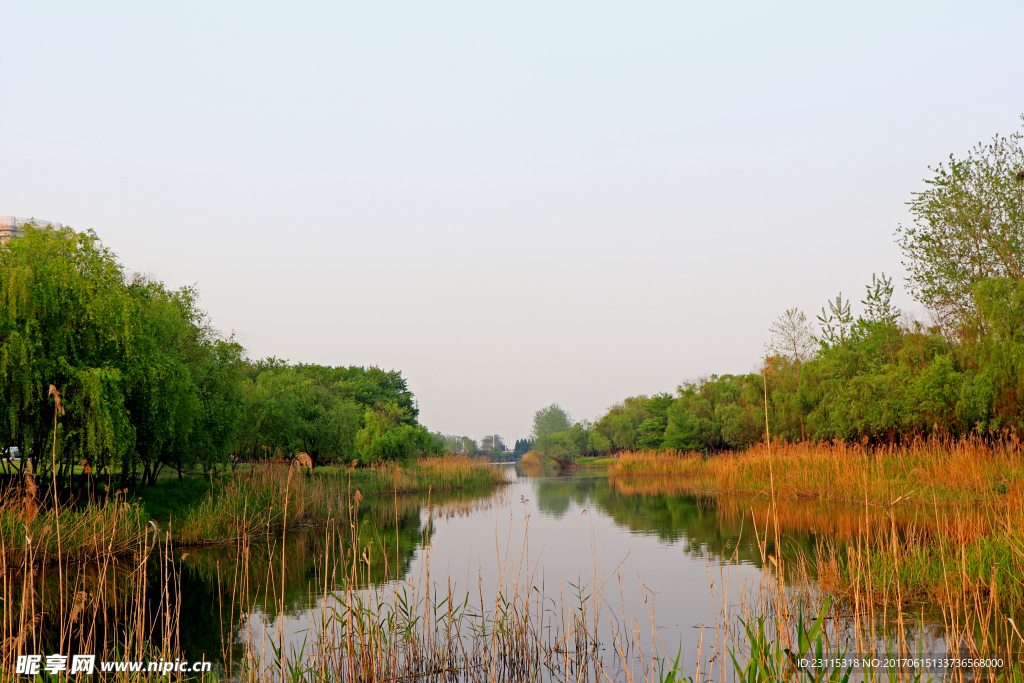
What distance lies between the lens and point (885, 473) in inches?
842

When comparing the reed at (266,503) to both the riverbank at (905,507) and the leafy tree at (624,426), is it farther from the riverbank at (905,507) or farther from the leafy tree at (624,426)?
the leafy tree at (624,426)

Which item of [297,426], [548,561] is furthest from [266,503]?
[297,426]

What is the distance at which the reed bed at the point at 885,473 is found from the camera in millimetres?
17219

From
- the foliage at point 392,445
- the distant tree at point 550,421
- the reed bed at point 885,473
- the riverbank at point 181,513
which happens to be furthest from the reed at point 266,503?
the distant tree at point 550,421

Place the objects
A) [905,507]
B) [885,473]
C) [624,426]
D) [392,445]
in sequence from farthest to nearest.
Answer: [624,426] < [392,445] < [885,473] < [905,507]

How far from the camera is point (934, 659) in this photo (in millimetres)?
7066

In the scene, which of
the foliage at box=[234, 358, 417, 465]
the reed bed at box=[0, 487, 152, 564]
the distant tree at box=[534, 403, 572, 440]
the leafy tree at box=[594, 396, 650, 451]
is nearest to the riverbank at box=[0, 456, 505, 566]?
the reed bed at box=[0, 487, 152, 564]

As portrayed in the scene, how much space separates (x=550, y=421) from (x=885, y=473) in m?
112

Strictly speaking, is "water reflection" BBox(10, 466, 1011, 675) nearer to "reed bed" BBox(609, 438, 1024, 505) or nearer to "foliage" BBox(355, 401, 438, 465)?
"reed bed" BBox(609, 438, 1024, 505)

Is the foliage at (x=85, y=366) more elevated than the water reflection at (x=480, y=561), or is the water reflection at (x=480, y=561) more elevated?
the foliage at (x=85, y=366)

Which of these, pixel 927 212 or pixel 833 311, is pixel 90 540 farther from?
pixel 833 311

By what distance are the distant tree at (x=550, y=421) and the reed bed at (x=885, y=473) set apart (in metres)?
94.4

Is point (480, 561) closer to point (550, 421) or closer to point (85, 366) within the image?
point (85, 366)

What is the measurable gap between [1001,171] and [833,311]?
17213 millimetres
